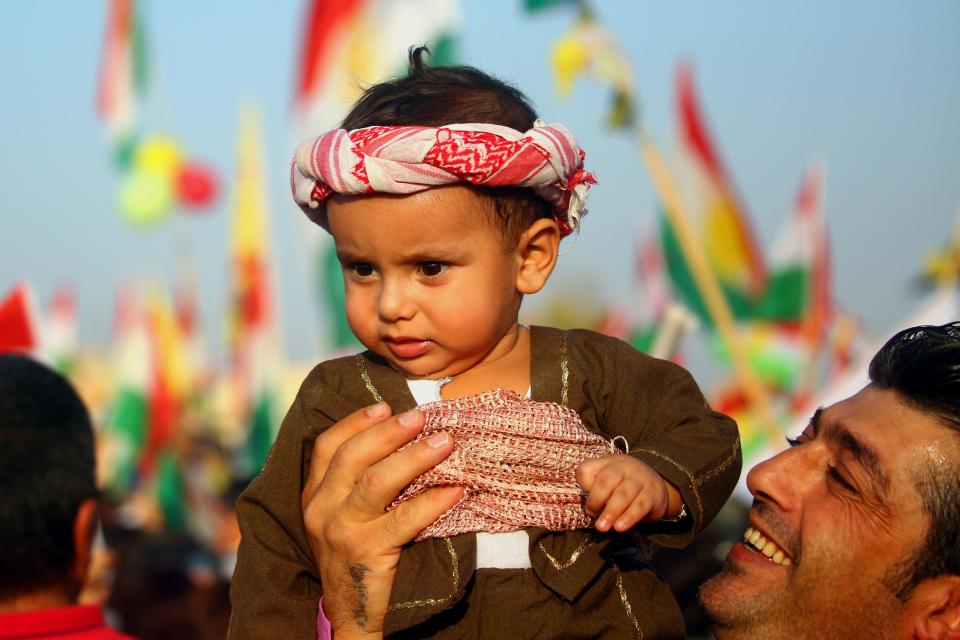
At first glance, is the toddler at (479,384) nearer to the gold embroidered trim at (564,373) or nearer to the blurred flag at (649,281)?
the gold embroidered trim at (564,373)

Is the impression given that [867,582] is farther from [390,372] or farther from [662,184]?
[662,184]

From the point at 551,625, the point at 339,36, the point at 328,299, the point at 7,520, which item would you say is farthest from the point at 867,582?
the point at 339,36

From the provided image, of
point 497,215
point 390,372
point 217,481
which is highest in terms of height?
point 497,215

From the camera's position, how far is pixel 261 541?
2980 millimetres

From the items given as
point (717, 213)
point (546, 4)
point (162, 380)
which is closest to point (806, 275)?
point (717, 213)

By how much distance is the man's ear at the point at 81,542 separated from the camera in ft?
10.6

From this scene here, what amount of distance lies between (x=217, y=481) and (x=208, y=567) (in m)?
9.73

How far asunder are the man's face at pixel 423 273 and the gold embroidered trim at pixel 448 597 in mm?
475

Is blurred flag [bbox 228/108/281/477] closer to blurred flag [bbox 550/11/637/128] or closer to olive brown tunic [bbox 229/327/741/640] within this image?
blurred flag [bbox 550/11/637/128]

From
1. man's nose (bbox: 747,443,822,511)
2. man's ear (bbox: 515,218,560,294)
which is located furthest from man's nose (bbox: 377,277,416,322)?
man's nose (bbox: 747,443,822,511)

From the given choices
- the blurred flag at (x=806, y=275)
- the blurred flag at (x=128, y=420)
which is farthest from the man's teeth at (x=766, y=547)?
the blurred flag at (x=128, y=420)

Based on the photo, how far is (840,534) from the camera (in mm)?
2834

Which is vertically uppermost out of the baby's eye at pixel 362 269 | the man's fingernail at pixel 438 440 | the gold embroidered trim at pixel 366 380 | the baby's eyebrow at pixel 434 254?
the baby's eyebrow at pixel 434 254

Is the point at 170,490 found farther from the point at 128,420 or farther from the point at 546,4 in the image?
the point at 546,4
